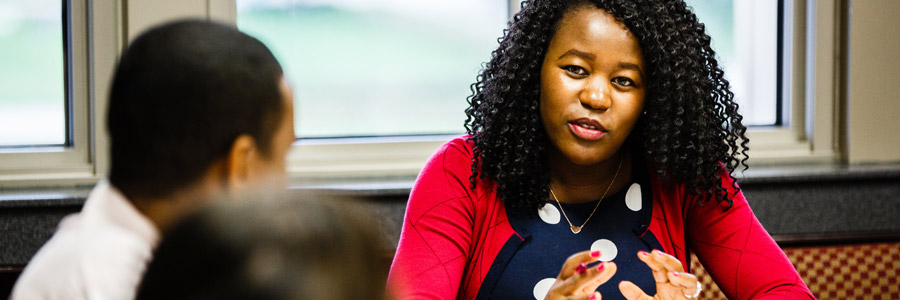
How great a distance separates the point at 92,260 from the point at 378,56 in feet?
4.68

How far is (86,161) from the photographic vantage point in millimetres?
1933

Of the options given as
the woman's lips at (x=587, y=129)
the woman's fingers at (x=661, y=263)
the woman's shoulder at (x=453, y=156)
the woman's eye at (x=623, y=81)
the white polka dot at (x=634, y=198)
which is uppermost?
the woman's eye at (x=623, y=81)

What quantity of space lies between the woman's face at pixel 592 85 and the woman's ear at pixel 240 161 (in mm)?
713

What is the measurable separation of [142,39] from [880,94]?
201 cm

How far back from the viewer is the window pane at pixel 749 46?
2.26m

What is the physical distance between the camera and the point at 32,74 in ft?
6.38

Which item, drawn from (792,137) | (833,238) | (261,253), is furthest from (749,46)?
(261,253)

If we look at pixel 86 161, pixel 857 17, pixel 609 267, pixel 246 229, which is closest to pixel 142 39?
pixel 246 229

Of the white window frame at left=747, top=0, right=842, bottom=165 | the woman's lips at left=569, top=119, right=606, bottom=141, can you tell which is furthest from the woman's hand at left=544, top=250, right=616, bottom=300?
the white window frame at left=747, top=0, right=842, bottom=165

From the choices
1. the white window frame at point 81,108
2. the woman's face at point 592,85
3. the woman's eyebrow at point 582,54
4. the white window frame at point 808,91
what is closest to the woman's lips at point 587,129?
the woman's face at point 592,85

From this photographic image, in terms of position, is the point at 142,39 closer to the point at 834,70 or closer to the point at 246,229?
the point at 246,229

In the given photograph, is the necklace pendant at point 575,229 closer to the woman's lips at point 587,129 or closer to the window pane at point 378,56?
the woman's lips at point 587,129

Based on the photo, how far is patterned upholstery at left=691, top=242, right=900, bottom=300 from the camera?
5.82 ft

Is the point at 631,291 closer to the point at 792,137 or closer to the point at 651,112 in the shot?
the point at 651,112
